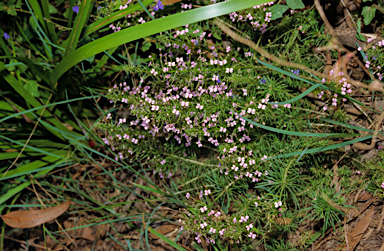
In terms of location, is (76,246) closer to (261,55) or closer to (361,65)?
(261,55)

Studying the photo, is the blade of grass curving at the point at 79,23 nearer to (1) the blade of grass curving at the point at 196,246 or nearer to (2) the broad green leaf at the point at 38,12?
(2) the broad green leaf at the point at 38,12

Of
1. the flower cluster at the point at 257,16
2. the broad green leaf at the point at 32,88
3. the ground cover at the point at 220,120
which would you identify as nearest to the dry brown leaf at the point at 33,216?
the ground cover at the point at 220,120

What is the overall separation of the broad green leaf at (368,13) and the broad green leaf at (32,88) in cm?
380

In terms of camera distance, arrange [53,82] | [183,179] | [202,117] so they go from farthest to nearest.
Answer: [183,179], [53,82], [202,117]

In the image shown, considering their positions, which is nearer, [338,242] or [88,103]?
[338,242]

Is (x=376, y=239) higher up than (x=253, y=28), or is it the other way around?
(x=253, y=28)

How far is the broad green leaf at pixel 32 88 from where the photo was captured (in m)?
2.99

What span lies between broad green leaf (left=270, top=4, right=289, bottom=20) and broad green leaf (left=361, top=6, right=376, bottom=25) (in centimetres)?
84

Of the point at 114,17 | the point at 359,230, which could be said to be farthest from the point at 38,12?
the point at 359,230

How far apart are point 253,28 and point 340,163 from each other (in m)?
1.83

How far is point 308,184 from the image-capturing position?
9.04 feet

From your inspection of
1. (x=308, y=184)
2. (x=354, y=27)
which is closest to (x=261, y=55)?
(x=354, y=27)

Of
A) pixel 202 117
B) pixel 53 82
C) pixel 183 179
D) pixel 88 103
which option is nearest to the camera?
pixel 202 117

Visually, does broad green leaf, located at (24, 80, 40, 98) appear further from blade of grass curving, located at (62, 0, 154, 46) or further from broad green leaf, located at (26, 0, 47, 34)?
blade of grass curving, located at (62, 0, 154, 46)
